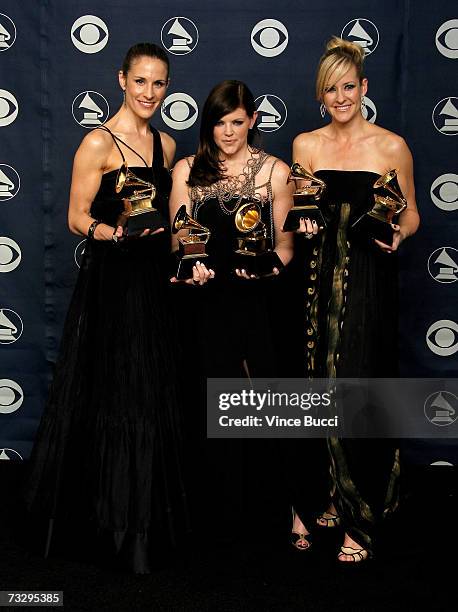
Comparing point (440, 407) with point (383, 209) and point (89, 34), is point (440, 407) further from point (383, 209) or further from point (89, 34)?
point (89, 34)

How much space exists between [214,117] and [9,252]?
60.1 inches

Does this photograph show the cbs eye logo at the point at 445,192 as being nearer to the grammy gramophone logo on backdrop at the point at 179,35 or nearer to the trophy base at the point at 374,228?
the trophy base at the point at 374,228

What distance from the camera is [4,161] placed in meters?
3.63

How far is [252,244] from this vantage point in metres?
2.58

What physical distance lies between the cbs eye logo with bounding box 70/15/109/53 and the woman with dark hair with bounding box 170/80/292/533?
1.12 m

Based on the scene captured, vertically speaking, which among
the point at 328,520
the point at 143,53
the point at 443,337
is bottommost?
the point at 328,520

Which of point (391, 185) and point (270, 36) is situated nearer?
point (391, 185)

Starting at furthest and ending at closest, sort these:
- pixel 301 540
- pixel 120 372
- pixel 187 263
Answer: pixel 301 540
pixel 120 372
pixel 187 263

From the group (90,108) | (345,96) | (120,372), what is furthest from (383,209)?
(90,108)

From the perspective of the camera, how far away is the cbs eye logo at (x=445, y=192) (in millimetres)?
3582

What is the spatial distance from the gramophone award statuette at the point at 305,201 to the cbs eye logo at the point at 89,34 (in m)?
1.48

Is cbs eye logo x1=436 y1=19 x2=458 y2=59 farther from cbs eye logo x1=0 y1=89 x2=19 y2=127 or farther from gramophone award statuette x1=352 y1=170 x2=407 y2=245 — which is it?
cbs eye logo x1=0 y1=89 x2=19 y2=127

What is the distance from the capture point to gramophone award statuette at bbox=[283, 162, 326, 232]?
2553 millimetres

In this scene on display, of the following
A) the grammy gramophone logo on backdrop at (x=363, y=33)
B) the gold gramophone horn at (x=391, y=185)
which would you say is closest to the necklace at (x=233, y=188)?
the gold gramophone horn at (x=391, y=185)
